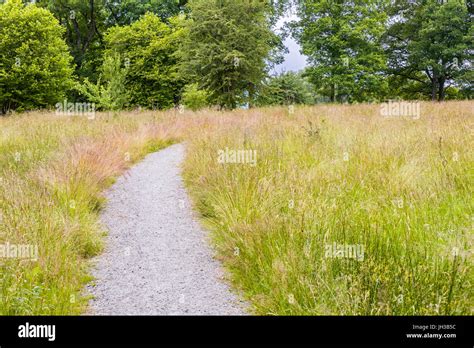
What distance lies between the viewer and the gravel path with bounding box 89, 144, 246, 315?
3.19 metres

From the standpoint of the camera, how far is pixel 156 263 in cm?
402

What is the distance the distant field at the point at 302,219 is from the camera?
2.74 meters

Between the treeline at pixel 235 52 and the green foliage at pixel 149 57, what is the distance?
0.09 metres

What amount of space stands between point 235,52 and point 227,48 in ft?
2.77
